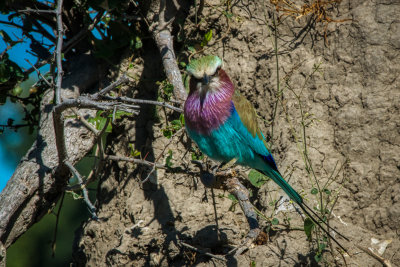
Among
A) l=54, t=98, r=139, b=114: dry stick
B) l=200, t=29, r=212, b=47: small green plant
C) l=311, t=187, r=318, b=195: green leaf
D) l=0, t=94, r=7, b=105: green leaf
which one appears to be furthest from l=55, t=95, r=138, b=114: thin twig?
l=0, t=94, r=7, b=105: green leaf

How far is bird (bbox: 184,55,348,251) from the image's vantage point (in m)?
3.16

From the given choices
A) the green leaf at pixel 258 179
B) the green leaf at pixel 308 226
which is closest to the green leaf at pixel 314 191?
the green leaf at pixel 308 226

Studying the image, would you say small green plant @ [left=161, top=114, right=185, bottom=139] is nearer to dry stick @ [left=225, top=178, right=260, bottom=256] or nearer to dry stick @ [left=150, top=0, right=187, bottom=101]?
dry stick @ [left=150, top=0, right=187, bottom=101]

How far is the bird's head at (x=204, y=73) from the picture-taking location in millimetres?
3092

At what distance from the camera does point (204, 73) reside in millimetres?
3094

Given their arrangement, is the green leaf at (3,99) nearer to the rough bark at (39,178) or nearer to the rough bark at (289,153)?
the rough bark at (39,178)

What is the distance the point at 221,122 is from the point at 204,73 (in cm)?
38

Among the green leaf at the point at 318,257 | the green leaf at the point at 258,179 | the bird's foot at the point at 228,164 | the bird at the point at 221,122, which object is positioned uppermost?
the bird at the point at 221,122

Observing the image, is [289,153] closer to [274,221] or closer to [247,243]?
[274,221]

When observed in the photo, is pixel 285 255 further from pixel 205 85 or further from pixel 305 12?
pixel 305 12

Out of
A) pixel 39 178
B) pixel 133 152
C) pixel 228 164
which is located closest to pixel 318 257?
pixel 228 164

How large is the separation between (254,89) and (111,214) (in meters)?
1.60

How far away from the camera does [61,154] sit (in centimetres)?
311

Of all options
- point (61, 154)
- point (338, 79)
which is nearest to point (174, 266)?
point (61, 154)
